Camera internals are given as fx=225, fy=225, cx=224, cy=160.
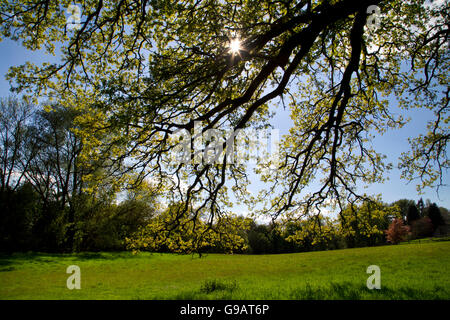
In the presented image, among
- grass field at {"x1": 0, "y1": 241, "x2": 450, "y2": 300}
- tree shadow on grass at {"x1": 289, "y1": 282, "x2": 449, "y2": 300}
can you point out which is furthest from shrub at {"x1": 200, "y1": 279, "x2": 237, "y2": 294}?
tree shadow on grass at {"x1": 289, "y1": 282, "x2": 449, "y2": 300}

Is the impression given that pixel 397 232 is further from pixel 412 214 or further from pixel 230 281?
pixel 230 281

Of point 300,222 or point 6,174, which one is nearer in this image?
point 300,222

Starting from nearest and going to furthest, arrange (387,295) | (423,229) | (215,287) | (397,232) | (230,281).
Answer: (387,295), (215,287), (230,281), (397,232), (423,229)

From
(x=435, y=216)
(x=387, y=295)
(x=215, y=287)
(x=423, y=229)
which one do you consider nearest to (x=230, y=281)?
(x=215, y=287)

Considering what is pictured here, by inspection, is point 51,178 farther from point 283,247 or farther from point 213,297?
point 283,247

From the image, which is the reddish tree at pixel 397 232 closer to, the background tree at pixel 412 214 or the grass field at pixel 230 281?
the background tree at pixel 412 214

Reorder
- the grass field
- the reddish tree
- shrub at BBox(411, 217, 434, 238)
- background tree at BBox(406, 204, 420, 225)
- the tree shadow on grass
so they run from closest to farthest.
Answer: the tree shadow on grass, the grass field, the reddish tree, shrub at BBox(411, 217, 434, 238), background tree at BBox(406, 204, 420, 225)

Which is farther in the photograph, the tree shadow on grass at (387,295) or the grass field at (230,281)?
the grass field at (230,281)

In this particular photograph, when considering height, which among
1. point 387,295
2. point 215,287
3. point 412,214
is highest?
point 387,295

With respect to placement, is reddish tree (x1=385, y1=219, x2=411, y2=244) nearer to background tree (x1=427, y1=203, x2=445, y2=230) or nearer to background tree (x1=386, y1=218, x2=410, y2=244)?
background tree (x1=386, y1=218, x2=410, y2=244)

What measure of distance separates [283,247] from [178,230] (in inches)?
2296

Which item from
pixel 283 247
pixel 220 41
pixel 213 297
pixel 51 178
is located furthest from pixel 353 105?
pixel 283 247

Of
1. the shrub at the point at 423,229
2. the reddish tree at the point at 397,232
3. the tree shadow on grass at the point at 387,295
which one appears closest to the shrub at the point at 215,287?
the tree shadow on grass at the point at 387,295
